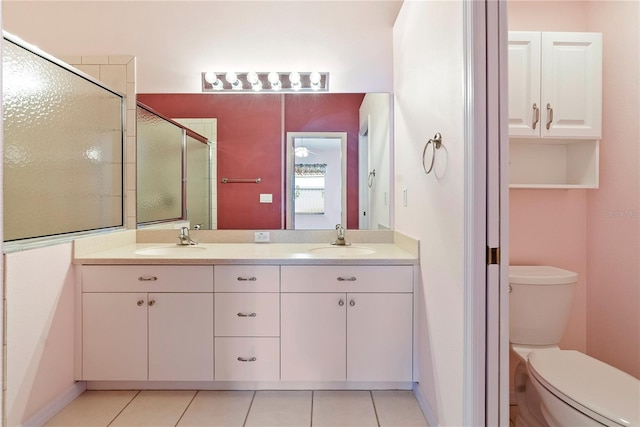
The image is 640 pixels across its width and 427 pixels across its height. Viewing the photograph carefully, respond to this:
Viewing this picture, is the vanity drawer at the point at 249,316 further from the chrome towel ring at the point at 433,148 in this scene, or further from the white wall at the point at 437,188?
the chrome towel ring at the point at 433,148

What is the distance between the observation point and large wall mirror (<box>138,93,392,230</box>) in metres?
2.33

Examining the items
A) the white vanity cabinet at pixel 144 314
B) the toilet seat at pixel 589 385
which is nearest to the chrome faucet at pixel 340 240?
the white vanity cabinet at pixel 144 314

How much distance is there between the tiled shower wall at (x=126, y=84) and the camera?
2279 millimetres

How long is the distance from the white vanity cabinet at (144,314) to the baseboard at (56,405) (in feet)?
0.31

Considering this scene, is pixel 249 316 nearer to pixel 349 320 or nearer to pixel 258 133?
pixel 349 320

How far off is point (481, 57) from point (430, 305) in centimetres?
105

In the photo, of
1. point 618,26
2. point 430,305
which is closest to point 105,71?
point 430,305

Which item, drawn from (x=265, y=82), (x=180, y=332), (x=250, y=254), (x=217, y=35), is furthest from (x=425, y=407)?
(x=217, y=35)

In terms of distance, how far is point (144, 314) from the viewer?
1.82 m

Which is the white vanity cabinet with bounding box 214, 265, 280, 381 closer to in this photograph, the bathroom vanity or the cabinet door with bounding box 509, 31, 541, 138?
the bathroom vanity

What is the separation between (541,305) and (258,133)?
Result: 6.22 ft

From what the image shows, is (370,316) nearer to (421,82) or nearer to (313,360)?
(313,360)

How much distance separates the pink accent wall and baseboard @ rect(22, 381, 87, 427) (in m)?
2.44

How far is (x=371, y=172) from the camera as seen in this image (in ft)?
7.64
